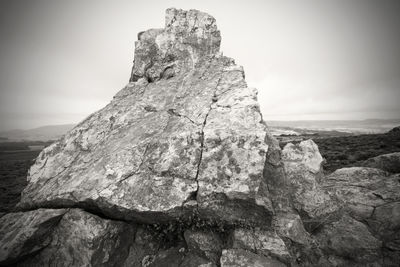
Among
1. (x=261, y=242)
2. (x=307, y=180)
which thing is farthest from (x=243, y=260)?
(x=307, y=180)

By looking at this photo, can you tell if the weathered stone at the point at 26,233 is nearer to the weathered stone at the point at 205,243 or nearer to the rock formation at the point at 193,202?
the rock formation at the point at 193,202

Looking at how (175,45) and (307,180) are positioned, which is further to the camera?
(175,45)

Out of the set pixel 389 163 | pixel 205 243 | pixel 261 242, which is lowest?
pixel 205 243

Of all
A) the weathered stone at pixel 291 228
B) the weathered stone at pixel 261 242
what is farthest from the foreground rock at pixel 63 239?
the weathered stone at pixel 291 228

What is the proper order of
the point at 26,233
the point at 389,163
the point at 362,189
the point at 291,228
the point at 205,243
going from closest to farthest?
the point at 26,233
the point at 205,243
the point at 291,228
the point at 362,189
the point at 389,163

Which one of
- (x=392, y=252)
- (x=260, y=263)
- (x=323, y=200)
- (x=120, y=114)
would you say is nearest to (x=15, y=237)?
(x=120, y=114)

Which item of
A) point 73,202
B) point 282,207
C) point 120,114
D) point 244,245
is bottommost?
point 244,245

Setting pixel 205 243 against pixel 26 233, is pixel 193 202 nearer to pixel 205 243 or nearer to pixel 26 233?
pixel 205 243

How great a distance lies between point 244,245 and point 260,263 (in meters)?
0.64

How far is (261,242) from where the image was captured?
607cm

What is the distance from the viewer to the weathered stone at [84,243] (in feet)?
19.6

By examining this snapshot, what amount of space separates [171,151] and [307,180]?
252 inches

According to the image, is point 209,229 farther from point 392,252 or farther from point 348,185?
point 348,185

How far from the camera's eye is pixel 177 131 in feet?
25.2
